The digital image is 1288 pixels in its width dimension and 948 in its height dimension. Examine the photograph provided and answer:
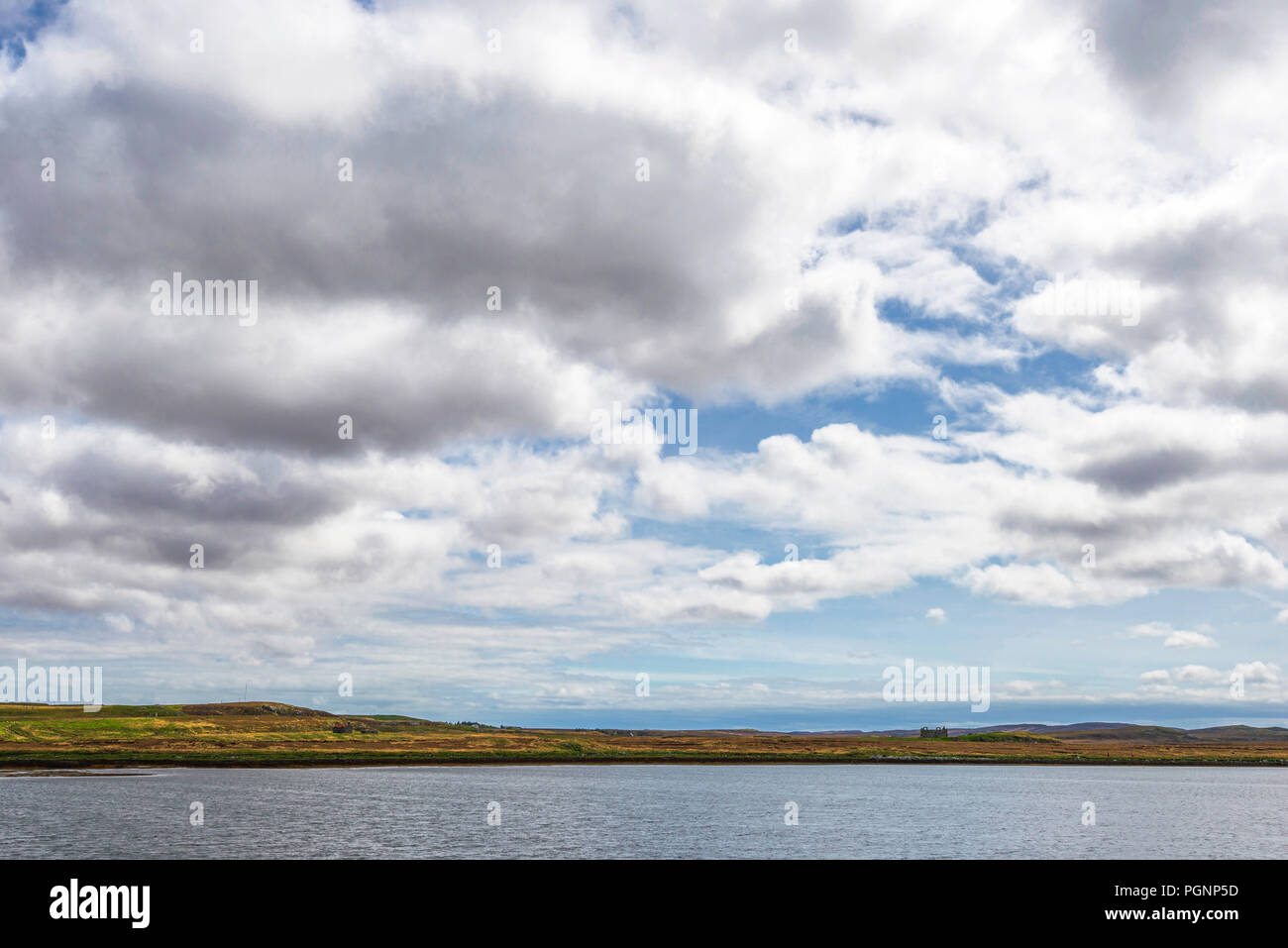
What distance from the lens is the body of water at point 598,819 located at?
81625mm

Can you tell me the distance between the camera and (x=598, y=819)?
108m

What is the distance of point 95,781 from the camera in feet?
509

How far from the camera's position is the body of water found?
81625mm

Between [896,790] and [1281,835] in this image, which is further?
[896,790]

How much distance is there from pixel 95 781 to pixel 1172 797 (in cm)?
19201
